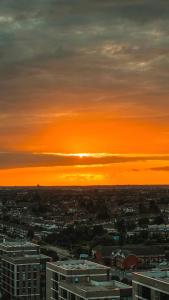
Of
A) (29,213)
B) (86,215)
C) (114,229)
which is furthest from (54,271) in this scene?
(29,213)

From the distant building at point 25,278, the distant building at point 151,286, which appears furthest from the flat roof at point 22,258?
the distant building at point 151,286

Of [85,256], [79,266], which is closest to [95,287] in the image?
[79,266]

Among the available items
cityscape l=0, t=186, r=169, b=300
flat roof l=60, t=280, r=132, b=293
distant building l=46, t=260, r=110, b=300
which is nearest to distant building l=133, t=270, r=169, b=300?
cityscape l=0, t=186, r=169, b=300

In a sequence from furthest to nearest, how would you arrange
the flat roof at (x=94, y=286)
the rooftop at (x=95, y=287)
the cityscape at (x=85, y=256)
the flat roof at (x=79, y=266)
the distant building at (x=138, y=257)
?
the distant building at (x=138, y=257) < the flat roof at (x=79, y=266) < the cityscape at (x=85, y=256) < the flat roof at (x=94, y=286) < the rooftop at (x=95, y=287)

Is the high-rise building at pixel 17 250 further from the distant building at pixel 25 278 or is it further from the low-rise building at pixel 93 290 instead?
the low-rise building at pixel 93 290

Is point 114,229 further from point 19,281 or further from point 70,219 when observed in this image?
point 19,281

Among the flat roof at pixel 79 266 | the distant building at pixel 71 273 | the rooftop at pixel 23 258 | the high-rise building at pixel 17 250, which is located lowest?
the distant building at pixel 71 273
